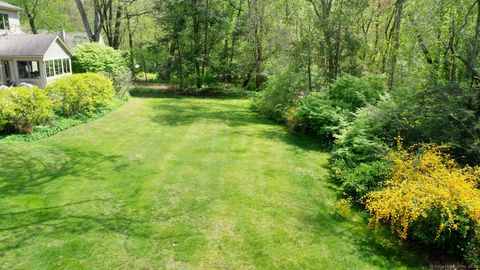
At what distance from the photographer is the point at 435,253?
17.3 feet

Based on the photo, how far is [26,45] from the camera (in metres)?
20.5

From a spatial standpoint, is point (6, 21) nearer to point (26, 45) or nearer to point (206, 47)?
point (26, 45)

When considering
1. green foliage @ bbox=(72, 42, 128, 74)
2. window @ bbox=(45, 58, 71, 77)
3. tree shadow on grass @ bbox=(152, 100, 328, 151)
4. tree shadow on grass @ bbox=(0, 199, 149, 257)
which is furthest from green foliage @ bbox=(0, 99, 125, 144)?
window @ bbox=(45, 58, 71, 77)

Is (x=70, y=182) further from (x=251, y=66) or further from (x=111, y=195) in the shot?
(x=251, y=66)

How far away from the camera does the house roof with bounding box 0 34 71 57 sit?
19891 millimetres

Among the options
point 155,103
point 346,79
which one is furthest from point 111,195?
point 155,103

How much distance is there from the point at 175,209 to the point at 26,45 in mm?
19871

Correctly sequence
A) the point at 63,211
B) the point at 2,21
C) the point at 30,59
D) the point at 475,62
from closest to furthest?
1. the point at 63,211
2. the point at 475,62
3. the point at 30,59
4. the point at 2,21

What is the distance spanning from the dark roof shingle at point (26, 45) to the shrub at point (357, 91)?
→ 17.5m

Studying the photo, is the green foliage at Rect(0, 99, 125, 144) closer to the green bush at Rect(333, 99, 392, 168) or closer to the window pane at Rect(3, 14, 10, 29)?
the green bush at Rect(333, 99, 392, 168)

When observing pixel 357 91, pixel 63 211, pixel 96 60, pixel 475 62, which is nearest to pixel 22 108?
pixel 63 211

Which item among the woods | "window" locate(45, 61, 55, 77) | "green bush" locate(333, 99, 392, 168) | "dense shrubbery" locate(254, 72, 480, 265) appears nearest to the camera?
"dense shrubbery" locate(254, 72, 480, 265)

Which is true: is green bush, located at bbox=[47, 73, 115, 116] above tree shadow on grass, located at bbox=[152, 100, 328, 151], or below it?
above

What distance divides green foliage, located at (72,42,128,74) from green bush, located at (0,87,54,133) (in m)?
10.8
